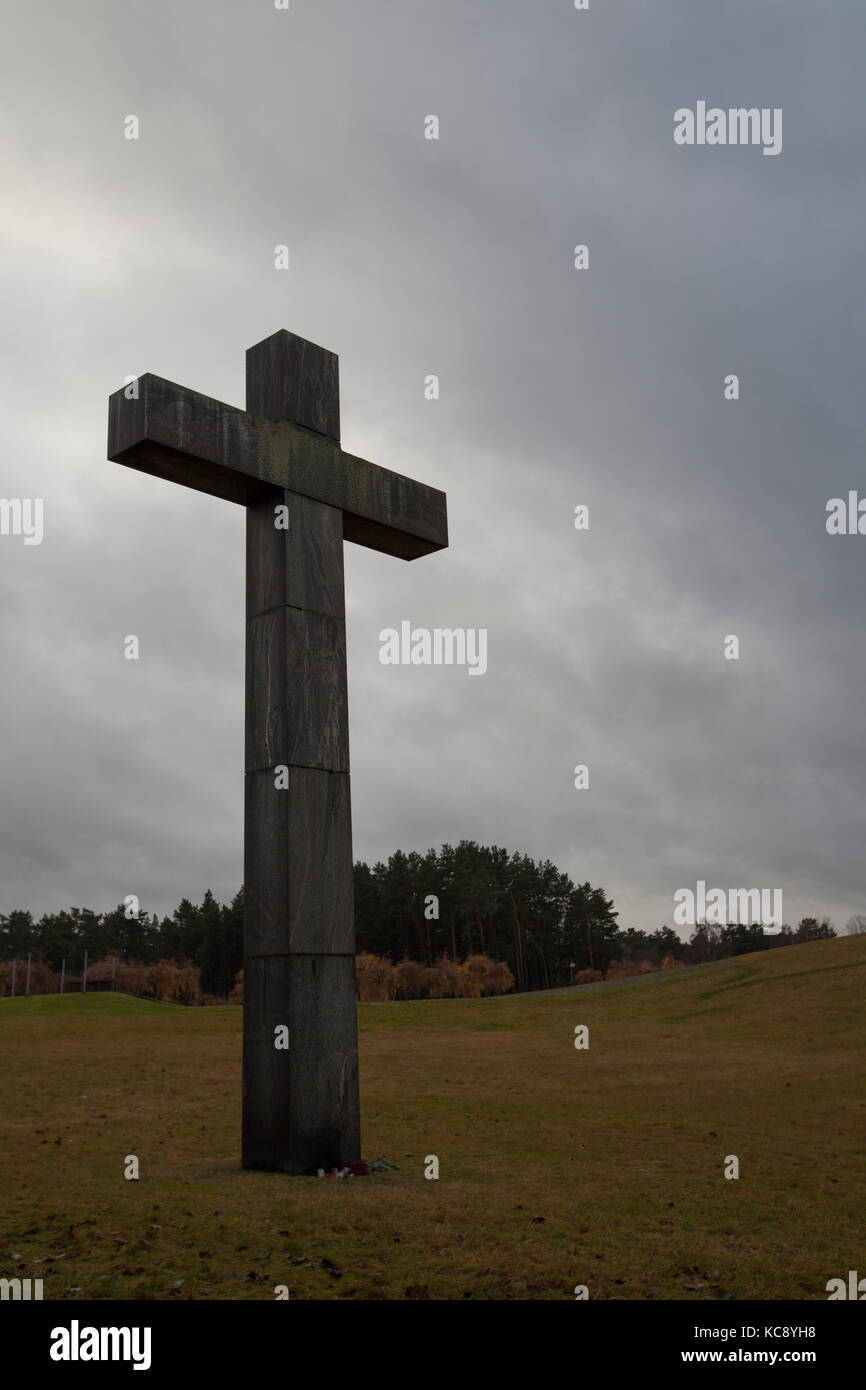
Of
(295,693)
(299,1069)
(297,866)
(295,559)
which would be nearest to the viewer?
(299,1069)

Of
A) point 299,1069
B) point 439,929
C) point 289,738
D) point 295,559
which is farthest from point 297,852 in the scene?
point 439,929

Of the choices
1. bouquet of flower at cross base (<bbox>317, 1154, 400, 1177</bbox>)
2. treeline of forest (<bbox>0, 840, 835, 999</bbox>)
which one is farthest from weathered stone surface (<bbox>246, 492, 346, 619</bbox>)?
treeline of forest (<bbox>0, 840, 835, 999</bbox>)

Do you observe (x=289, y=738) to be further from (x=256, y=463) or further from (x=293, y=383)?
(x=293, y=383)

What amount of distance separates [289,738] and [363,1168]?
414cm

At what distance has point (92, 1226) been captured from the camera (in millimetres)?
7668

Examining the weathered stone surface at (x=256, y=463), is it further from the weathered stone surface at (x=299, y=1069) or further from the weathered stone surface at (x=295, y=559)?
the weathered stone surface at (x=299, y=1069)

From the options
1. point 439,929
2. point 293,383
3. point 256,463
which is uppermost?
point 293,383

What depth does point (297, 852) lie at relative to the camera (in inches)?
413

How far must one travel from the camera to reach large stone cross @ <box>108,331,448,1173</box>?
33.6 feet

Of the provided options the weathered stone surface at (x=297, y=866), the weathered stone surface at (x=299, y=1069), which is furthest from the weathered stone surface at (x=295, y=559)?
the weathered stone surface at (x=299, y=1069)

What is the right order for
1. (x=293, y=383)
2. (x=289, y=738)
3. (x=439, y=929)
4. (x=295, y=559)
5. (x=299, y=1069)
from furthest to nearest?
(x=439, y=929) < (x=293, y=383) < (x=295, y=559) < (x=289, y=738) < (x=299, y=1069)

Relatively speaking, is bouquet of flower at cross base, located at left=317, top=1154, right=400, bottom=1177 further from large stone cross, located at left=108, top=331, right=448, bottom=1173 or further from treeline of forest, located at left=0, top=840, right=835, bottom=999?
treeline of forest, located at left=0, top=840, right=835, bottom=999

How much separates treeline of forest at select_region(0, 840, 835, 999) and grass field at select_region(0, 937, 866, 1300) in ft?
145
